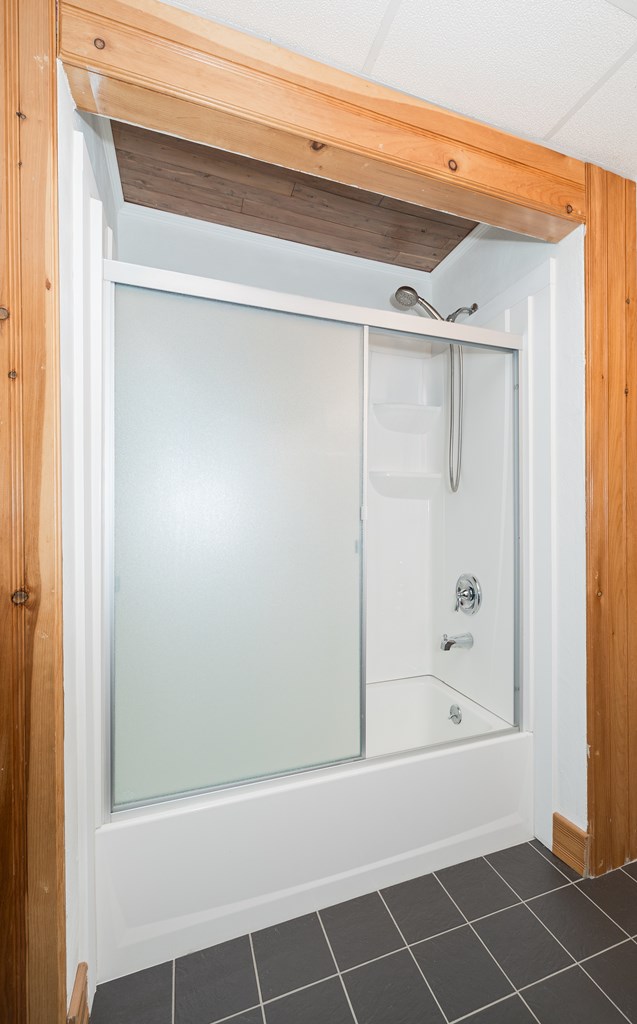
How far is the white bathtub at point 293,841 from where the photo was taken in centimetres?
115

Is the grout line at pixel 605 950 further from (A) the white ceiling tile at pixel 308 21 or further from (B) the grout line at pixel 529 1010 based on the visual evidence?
(A) the white ceiling tile at pixel 308 21

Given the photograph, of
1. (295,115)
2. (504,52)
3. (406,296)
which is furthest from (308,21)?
(406,296)

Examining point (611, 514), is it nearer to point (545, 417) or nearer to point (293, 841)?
point (545, 417)

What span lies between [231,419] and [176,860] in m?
1.19

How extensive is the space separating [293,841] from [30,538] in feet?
3.59

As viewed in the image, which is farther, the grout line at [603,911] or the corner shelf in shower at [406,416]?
the corner shelf in shower at [406,416]

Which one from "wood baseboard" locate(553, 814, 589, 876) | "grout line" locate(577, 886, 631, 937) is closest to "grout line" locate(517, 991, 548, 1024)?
"grout line" locate(577, 886, 631, 937)

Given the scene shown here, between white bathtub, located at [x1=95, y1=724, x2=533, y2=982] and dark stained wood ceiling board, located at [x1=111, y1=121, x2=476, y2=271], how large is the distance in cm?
198

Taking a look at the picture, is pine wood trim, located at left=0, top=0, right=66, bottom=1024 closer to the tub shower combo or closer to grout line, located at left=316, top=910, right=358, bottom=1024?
the tub shower combo

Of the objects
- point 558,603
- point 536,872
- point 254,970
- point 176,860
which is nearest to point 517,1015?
point 536,872

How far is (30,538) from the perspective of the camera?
2.87 ft

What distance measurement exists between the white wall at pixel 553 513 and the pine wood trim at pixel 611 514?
0.10 feet

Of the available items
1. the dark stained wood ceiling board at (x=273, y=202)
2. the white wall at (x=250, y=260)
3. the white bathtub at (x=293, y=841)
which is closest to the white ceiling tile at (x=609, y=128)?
the dark stained wood ceiling board at (x=273, y=202)

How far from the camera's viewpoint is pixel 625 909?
1.33m
